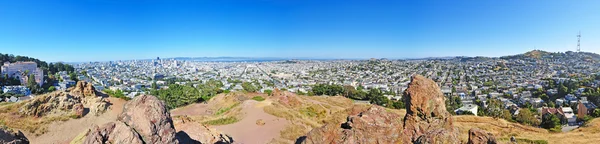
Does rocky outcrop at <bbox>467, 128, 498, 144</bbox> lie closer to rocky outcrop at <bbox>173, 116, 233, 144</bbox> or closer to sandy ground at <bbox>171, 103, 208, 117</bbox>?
rocky outcrop at <bbox>173, 116, 233, 144</bbox>

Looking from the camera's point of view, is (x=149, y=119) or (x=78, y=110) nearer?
(x=149, y=119)

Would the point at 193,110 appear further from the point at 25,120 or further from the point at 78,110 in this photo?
the point at 25,120

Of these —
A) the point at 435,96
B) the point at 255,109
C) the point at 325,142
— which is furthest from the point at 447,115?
the point at 255,109

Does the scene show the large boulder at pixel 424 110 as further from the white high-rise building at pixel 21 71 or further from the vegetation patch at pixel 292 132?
the white high-rise building at pixel 21 71

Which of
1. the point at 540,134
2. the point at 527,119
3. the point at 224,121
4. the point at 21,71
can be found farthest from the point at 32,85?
the point at 527,119

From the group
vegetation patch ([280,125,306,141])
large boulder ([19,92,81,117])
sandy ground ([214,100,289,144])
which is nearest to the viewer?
sandy ground ([214,100,289,144])

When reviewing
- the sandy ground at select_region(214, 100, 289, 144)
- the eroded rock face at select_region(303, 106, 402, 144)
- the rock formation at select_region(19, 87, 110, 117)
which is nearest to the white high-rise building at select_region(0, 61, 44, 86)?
the rock formation at select_region(19, 87, 110, 117)

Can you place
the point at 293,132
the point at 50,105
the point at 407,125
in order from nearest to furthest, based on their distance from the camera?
the point at 407,125 → the point at 293,132 → the point at 50,105
